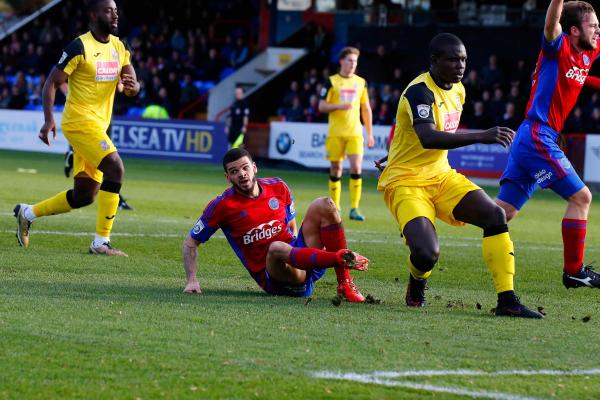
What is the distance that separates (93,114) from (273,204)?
358cm

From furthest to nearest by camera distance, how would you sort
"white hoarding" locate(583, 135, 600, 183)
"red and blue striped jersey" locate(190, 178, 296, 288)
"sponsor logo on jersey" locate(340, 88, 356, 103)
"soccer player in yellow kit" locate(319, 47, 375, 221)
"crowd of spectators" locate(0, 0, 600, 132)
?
"crowd of spectators" locate(0, 0, 600, 132) < "white hoarding" locate(583, 135, 600, 183) < "sponsor logo on jersey" locate(340, 88, 356, 103) < "soccer player in yellow kit" locate(319, 47, 375, 221) < "red and blue striped jersey" locate(190, 178, 296, 288)

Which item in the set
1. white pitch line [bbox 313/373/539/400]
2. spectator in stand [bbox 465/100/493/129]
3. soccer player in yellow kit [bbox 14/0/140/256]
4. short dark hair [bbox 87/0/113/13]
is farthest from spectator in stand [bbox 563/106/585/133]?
white pitch line [bbox 313/373/539/400]

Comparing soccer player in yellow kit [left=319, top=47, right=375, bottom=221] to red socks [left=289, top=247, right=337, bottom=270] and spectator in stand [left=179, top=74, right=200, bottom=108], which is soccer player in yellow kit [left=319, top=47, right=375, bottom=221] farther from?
spectator in stand [left=179, top=74, right=200, bottom=108]

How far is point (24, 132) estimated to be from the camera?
32.0 m

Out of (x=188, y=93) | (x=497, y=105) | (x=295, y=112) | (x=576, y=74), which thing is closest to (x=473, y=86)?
(x=497, y=105)

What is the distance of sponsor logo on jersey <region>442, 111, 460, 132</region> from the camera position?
795 centimetres

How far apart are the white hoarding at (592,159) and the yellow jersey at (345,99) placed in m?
8.74

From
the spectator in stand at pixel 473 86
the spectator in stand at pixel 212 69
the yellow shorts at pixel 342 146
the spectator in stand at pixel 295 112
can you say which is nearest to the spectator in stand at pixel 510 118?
the spectator in stand at pixel 473 86

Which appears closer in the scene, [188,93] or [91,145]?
[91,145]

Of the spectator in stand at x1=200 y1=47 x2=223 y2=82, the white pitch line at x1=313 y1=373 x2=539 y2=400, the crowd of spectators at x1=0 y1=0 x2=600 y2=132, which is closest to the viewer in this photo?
the white pitch line at x1=313 y1=373 x2=539 y2=400

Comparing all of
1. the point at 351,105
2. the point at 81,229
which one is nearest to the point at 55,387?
the point at 81,229

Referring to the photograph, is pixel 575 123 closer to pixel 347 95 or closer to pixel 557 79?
pixel 347 95

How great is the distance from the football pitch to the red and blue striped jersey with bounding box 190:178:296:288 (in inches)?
12.7

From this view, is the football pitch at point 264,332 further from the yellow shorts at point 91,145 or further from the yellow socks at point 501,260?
the yellow shorts at point 91,145
